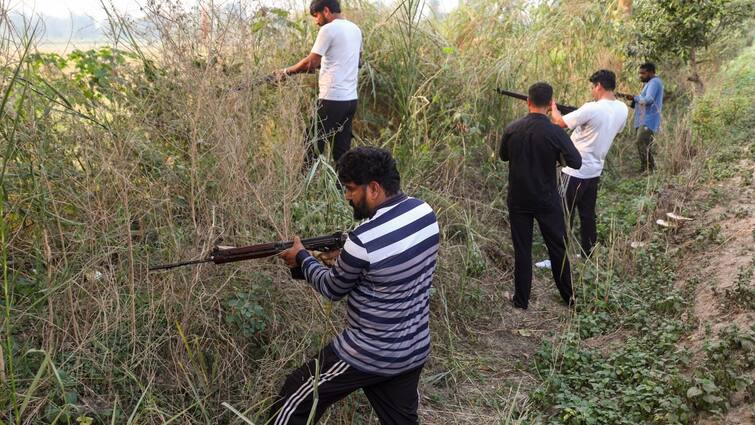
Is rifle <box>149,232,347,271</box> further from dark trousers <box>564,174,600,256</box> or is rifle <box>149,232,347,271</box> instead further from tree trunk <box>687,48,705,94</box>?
tree trunk <box>687,48,705,94</box>

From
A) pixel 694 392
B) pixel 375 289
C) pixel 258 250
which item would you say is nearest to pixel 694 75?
pixel 694 392

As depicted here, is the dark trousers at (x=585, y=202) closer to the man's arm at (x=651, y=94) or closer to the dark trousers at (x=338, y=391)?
the man's arm at (x=651, y=94)

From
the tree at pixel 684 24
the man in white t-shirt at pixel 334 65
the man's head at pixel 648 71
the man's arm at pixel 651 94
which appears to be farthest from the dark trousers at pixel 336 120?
the tree at pixel 684 24

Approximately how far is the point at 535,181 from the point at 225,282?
2422 millimetres

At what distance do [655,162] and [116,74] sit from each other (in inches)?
249

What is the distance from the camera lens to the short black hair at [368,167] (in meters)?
2.41

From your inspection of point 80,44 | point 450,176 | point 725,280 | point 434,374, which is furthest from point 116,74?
point 725,280

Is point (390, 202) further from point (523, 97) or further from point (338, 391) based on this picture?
point (523, 97)

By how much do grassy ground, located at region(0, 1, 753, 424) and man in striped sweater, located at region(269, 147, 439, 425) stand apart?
427mm

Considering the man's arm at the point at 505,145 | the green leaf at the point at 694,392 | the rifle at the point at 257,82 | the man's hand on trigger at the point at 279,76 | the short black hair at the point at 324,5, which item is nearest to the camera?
the green leaf at the point at 694,392

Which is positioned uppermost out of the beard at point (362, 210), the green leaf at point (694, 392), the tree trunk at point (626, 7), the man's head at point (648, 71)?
the tree trunk at point (626, 7)

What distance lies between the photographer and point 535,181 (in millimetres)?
4410

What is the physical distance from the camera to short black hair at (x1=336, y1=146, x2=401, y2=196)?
2.41 meters

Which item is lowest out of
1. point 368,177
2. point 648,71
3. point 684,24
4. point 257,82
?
point 368,177
